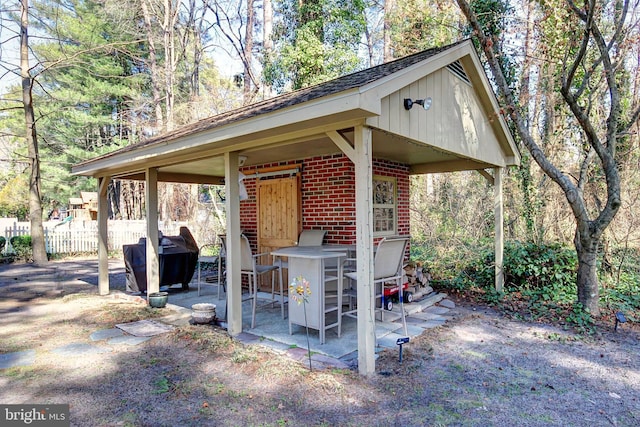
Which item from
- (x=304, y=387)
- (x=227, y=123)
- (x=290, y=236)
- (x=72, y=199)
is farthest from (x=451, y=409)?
(x=72, y=199)

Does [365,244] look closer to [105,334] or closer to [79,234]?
[105,334]

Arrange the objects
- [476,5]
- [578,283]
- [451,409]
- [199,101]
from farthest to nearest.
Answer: [199,101]
[476,5]
[578,283]
[451,409]

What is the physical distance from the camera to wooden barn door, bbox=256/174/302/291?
6305 millimetres

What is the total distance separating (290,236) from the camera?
6.38 metres

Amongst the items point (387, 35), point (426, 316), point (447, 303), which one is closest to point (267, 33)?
point (387, 35)

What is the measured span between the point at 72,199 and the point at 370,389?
820 inches

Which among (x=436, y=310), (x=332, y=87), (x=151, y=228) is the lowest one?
(x=436, y=310)

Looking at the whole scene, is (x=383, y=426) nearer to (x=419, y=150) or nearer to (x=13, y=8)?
(x=419, y=150)

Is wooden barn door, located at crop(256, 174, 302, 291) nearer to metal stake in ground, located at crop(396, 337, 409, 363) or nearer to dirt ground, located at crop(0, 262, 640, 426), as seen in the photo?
dirt ground, located at crop(0, 262, 640, 426)

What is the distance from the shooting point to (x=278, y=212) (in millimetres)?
6609

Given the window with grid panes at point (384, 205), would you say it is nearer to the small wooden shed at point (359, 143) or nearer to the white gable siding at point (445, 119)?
the small wooden shed at point (359, 143)

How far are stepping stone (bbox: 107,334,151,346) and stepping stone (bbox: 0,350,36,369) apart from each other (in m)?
0.74

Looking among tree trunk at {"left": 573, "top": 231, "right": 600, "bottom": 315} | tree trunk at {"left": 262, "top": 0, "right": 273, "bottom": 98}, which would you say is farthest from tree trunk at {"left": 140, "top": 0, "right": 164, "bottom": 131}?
tree trunk at {"left": 573, "top": 231, "right": 600, "bottom": 315}

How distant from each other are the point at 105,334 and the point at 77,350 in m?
0.57
